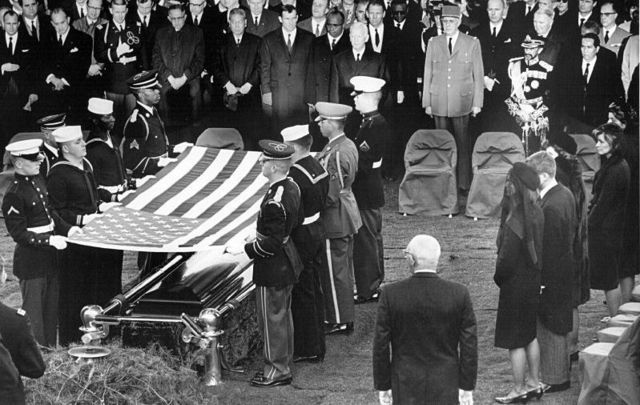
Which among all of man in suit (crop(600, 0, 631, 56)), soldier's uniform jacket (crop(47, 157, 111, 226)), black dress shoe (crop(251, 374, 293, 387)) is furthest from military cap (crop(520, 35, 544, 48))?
black dress shoe (crop(251, 374, 293, 387))

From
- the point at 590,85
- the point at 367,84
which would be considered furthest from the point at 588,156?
the point at 367,84

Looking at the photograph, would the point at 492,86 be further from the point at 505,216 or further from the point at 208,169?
the point at 505,216

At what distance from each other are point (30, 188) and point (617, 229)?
141 inches

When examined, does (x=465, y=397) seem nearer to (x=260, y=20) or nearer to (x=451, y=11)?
(x=451, y=11)

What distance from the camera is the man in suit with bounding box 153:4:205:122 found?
Result: 1278 cm

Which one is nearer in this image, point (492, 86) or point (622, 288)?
point (622, 288)

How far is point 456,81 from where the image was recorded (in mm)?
12297

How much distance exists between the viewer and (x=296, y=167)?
847 centimetres

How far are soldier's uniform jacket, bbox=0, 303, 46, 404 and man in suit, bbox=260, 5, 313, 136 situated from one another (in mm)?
6979

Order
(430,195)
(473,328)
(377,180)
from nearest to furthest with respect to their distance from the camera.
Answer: (473,328), (377,180), (430,195)

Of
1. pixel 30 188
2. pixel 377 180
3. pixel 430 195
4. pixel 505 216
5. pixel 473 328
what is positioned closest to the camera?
pixel 473 328

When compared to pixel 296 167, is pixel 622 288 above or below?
below

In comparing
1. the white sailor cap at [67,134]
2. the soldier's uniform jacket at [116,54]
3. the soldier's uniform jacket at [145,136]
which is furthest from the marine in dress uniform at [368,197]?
the soldier's uniform jacket at [116,54]

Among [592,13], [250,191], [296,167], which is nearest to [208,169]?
[250,191]
